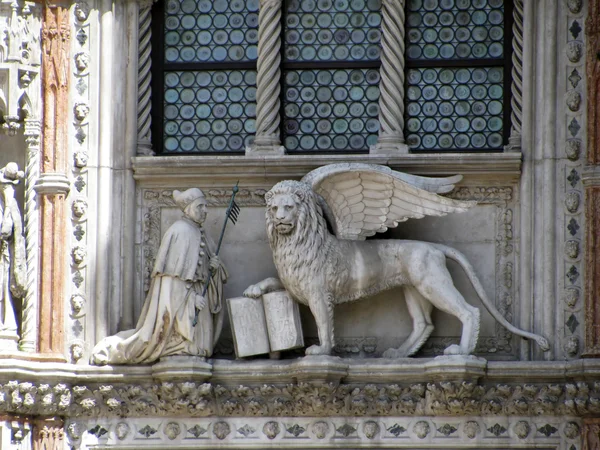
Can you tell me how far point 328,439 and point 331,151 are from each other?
2784mm

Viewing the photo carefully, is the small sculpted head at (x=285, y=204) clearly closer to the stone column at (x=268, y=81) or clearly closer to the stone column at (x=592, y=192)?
the stone column at (x=268, y=81)

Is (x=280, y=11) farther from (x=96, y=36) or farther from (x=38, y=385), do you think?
(x=38, y=385)

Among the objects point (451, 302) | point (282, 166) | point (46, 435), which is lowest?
point (46, 435)

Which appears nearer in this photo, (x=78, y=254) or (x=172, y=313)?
(x=172, y=313)

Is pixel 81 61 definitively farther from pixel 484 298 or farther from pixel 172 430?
pixel 484 298

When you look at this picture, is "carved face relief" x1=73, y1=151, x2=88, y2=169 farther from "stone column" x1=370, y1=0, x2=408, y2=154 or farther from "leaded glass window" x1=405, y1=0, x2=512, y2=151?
"leaded glass window" x1=405, y1=0, x2=512, y2=151

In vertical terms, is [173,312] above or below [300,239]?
below

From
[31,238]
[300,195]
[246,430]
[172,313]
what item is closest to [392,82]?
[300,195]

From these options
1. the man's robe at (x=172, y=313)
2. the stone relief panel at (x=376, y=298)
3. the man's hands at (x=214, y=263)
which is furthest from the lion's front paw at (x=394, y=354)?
the man's hands at (x=214, y=263)

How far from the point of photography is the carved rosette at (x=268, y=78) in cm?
1812

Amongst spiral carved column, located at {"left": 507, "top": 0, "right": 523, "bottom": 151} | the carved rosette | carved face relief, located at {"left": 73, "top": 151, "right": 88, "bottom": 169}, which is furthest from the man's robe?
spiral carved column, located at {"left": 507, "top": 0, "right": 523, "bottom": 151}

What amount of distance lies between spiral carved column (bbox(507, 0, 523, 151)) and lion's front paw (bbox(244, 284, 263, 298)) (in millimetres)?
2679

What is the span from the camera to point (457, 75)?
1831 cm

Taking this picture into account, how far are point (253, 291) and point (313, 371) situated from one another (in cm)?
101
